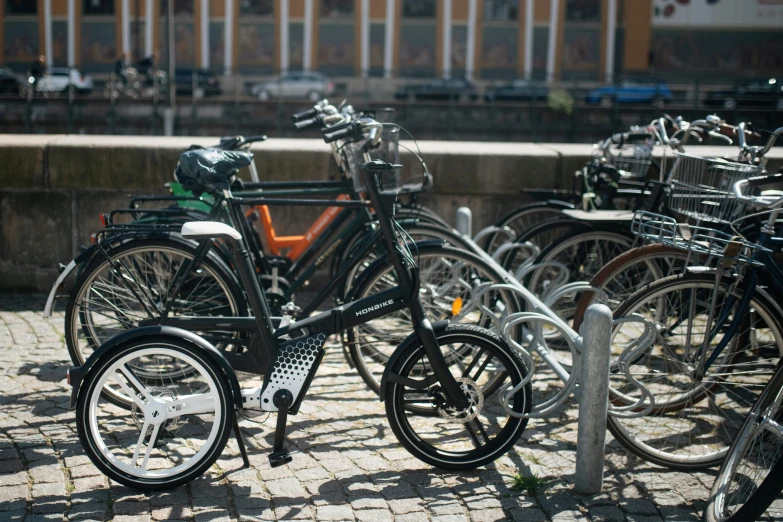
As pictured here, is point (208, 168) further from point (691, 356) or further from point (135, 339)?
point (691, 356)

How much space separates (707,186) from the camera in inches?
180

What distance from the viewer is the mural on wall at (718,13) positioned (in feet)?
160

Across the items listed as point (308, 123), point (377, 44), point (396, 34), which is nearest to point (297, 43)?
point (377, 44)

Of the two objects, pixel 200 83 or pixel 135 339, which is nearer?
pixel 135 339

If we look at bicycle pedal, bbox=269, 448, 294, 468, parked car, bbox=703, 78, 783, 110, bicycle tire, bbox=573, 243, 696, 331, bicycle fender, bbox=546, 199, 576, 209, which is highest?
parked car, bbox=703, 78, 783, 110

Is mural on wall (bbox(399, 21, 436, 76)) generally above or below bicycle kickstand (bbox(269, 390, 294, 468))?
above

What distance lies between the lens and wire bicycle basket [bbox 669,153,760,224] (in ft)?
14.1

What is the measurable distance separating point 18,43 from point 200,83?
18647 mm

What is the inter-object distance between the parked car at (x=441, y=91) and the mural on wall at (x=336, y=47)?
14896 mm

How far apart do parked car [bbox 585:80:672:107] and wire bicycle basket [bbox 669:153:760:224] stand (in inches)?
815

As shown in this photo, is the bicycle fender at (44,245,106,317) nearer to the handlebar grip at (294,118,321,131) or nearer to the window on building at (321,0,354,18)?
the handlebar grip at (294,118,321,131)

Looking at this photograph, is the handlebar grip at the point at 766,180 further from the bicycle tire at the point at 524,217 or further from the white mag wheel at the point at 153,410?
the white mag wheel at the point at 153,410

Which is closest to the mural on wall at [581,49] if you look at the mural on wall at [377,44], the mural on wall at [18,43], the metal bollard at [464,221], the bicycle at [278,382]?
the mural on wall at [377,44]

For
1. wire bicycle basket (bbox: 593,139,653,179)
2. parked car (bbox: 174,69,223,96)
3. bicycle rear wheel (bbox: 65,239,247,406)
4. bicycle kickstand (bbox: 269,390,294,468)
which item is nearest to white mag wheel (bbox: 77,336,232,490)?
bicycle kickstand (bbox: 269,390,294,468)
